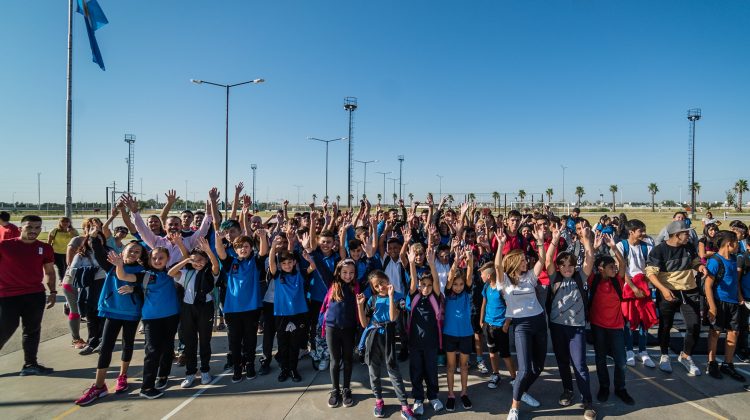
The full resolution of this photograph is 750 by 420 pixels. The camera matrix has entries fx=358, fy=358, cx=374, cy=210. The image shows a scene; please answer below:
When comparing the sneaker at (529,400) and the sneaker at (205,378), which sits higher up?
the sneaker at (529,400)

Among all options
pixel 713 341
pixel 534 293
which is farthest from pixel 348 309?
pixel 713 341

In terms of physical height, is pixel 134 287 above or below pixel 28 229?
below

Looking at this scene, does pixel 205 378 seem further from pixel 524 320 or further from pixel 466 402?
pixel 524 320

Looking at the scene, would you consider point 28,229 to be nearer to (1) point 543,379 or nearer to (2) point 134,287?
(2) point 134,287

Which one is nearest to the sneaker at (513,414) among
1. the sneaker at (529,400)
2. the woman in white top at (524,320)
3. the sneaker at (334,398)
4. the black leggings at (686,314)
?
the woman in white top at (524,320)

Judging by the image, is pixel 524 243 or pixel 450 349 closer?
pixel 450 349

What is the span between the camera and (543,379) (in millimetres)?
4492

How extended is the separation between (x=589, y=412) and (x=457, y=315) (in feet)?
5.12

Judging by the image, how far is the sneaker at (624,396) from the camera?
3867 millimetres

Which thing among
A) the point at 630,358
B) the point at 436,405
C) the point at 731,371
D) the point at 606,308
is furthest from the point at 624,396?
the point at 436,405

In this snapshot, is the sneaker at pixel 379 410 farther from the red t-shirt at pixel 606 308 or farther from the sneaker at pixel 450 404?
the red t-shirt at pixel 606 308

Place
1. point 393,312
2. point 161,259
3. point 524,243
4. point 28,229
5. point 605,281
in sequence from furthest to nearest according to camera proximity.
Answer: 1. point 524,243
2. point 28,229
3. point 161,259
4. point 605,281
5. point 393,312

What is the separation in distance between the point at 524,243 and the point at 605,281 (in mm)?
2261

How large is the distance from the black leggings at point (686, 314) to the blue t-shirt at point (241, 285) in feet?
17.8
